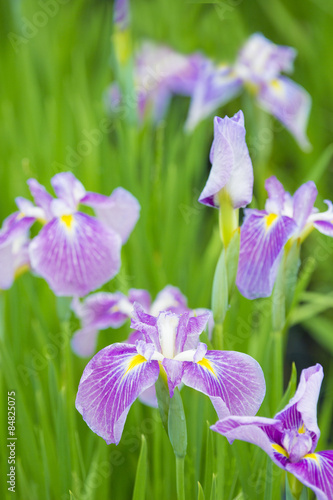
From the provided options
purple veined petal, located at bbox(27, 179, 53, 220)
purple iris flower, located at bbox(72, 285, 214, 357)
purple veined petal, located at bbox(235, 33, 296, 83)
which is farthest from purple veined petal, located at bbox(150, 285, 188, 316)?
purple veined petal, located at bbox(235, 33, 296, 83)

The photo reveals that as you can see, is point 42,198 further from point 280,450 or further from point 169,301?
point 280,450

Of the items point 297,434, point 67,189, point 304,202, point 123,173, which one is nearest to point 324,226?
point 304,202

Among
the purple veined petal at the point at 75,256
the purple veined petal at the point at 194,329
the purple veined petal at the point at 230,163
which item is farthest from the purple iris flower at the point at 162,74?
the purple veined petal at the point at 194,329

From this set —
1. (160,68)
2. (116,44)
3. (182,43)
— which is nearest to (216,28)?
(182,43)

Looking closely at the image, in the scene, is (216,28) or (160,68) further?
(216,28)

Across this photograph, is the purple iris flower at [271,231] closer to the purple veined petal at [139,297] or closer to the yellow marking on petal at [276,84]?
the purple veined petal at [139,297]

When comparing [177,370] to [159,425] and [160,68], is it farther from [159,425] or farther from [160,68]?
[160,68]
